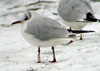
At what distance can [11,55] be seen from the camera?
573 cm

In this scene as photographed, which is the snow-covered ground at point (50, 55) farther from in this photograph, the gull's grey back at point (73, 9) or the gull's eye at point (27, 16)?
the gull's eye at point (27, 16)

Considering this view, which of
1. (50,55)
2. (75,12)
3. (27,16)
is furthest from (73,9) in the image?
(27,16)

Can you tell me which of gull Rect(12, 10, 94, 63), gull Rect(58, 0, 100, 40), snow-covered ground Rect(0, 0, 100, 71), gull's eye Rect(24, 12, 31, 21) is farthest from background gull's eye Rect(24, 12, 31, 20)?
gull Rect(58, 0, 100, 40)

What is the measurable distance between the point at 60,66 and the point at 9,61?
1.25 meters

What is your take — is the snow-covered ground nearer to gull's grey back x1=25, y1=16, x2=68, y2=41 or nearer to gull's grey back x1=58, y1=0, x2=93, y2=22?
gull's grey back x1=25, y1=16, x2=68, y2=41

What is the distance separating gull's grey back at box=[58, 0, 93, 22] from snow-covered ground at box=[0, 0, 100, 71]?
721mm

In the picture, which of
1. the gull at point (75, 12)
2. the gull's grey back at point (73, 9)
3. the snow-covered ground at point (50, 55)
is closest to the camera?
the snow-covered ground at point (50, 55)

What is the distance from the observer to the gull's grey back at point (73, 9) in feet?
19.0

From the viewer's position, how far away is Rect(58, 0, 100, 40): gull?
5.68 metres

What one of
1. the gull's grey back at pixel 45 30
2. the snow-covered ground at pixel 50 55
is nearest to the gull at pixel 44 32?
the gull's grey back at pixel 45 30

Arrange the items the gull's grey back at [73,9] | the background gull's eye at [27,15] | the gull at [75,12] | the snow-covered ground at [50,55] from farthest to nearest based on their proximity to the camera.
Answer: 1. the gull's grey back at [73,9]
2. the gull at [75,12]
3. the background gull's eye at [27,15]
4. the snow-covered ground at [50,55]

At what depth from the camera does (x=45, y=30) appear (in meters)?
4.57

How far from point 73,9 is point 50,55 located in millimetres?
1365

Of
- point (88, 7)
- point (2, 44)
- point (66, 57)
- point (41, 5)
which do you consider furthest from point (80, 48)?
point (41, 5)
